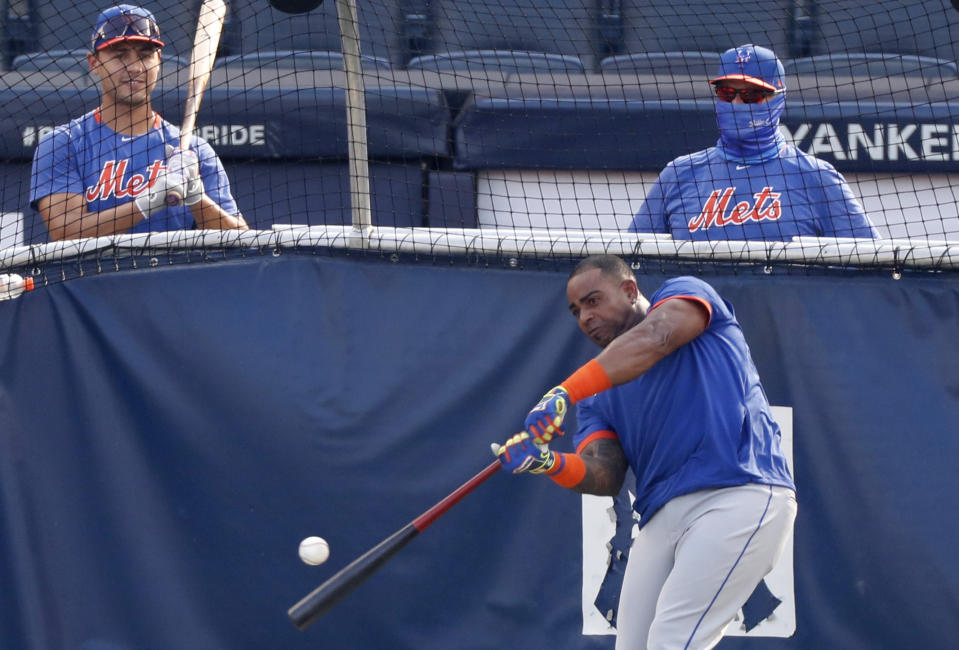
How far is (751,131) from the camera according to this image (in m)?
5.24

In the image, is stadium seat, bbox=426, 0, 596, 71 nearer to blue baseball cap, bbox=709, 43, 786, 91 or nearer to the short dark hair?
blue baseball cap, bbox=709, 43, 786, 91

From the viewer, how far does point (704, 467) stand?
3797 mm

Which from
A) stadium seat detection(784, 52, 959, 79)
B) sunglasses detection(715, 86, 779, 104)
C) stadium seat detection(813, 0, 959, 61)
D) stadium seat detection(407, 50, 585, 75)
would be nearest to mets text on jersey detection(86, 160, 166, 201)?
stadium seat detection(407, 50, 585, 75)

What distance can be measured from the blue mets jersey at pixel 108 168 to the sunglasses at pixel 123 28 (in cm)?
32

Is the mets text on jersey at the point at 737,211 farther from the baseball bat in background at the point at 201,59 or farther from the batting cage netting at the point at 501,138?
the baseball bat in background at the point at 201,59

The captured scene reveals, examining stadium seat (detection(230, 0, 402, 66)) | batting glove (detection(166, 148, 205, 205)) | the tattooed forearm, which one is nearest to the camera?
the tattooed forearm

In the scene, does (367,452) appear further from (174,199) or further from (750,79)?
(750,79)

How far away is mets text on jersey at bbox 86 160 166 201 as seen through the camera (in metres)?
5.04

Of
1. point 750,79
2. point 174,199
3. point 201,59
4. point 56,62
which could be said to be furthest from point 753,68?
point 56,62

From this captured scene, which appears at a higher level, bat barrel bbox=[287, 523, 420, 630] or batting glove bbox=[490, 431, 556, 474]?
batting glove bbox=[490, 431, 556, 474]

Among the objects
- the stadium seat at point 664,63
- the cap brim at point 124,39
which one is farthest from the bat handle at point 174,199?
the stadium seat at point 664,63

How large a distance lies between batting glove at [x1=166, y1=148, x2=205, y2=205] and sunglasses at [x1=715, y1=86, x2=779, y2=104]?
2.13 m

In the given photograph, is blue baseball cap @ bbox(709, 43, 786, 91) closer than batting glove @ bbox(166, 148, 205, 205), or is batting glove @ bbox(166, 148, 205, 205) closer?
batting glove @ bbox(166, 148, 205, 205)

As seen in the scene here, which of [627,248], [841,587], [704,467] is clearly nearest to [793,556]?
[841,587]
